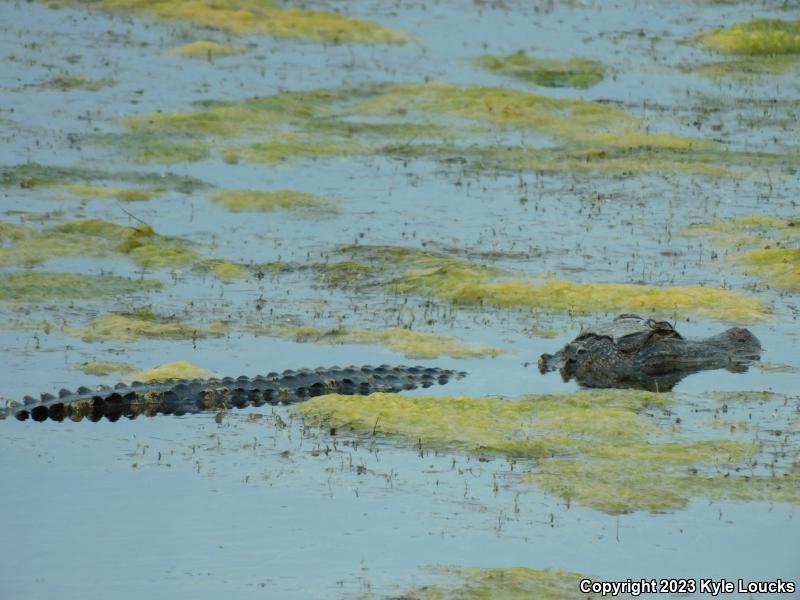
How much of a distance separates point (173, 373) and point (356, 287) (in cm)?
369

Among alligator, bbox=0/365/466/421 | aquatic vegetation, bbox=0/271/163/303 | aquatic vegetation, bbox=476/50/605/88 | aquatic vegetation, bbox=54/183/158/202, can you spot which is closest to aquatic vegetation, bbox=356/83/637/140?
aquatic vegetation, bbox=476/50/605/88

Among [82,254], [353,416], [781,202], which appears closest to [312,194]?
[82,254]

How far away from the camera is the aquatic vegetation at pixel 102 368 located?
14000 millimetres

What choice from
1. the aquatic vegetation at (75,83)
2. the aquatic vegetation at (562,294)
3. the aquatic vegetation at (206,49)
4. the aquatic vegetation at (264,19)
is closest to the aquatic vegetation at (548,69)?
the aquatic vegetation at (264,19)

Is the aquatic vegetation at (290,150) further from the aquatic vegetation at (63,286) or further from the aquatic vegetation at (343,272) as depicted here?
the aquatic vegetation at (63,286)

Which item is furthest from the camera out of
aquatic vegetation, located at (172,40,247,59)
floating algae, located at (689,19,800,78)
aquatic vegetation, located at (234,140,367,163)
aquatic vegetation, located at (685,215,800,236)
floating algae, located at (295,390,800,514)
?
aquatic vegetation, located at (172,40,247,59)

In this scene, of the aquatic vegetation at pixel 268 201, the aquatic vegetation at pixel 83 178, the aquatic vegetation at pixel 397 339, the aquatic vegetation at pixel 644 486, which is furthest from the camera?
the aquatic vegetation at pixel 83 178

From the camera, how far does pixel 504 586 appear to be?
372 inches

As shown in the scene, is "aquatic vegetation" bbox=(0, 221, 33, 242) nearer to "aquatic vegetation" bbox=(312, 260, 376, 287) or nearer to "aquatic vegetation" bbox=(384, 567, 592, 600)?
"aquatic vegetation" bbox=(312, 260, 376, 287)

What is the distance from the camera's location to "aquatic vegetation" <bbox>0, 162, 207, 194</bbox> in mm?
21250

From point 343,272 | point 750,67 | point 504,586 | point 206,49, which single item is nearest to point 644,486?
point 504,586

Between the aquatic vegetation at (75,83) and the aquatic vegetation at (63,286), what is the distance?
10279 millimetres

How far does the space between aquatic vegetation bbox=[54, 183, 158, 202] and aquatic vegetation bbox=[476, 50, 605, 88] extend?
371 inches

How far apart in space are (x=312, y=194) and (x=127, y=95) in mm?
6590
